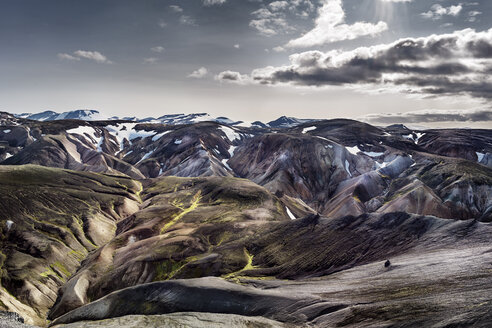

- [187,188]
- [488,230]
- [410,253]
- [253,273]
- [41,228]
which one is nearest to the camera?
[488,230]

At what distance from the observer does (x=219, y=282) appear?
6550cm

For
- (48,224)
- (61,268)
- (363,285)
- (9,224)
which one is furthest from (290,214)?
(9,224)

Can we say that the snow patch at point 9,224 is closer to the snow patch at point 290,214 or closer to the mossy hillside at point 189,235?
the mossy hillside at point 189,235

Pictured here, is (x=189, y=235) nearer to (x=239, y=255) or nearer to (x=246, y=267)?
(x=239, y=255)

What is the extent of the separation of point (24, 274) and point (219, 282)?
250ft

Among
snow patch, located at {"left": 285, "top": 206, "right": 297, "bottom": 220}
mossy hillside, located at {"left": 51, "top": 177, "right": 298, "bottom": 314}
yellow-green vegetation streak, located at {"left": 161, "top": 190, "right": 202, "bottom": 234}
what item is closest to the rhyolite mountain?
mossy hillside, located at {"left": 51, "top": 177, "right": 298, "bottom": 314}

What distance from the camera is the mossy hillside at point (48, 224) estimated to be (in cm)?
10181

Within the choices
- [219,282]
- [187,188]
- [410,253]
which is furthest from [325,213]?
[219,282]

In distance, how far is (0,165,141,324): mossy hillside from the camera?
334 feet

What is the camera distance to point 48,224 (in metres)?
133

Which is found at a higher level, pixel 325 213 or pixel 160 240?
pixel 160 240

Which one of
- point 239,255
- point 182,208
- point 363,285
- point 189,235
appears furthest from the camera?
point 182,208

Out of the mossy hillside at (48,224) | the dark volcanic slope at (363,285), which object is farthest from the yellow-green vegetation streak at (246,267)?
the mossy hillside at (48,224)

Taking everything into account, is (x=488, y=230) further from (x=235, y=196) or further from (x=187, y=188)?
(x=187, y=188)
